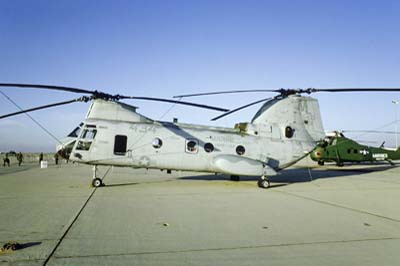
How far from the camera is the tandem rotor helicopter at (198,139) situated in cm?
1298

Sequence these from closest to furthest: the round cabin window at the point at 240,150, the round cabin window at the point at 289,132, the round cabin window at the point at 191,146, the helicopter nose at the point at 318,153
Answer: the round cabin window at the point at 191,146 < the round cabin window at the point at 240,150 < the round cabin window at the point at 289,132 < the helicopter nose at the point at 318,153

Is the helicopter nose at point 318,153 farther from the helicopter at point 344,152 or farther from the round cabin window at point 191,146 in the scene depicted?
the round cabin window at point 191,146

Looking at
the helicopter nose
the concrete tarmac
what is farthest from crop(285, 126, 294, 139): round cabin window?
the helicopter nose

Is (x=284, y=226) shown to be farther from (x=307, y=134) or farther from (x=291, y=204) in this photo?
(x=307, y=134)

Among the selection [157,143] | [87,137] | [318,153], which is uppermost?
[318,153]

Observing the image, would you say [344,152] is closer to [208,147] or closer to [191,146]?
[208,147]

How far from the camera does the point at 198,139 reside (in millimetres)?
14133

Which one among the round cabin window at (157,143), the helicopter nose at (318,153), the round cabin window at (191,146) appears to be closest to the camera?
the round cabin window at (157,143)

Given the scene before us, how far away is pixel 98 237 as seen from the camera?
5262mm

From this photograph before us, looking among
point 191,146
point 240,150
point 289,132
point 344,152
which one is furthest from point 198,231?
point 344,152

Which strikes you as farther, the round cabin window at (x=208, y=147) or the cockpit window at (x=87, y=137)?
the round cabin window at (x=208, y=147)

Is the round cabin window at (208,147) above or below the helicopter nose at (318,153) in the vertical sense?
below

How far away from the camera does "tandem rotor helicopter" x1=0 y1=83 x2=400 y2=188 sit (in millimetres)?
12984

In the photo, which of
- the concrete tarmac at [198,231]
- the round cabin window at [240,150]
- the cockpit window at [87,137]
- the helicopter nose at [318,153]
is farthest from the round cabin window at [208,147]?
the helicopter nose at [318,153]
